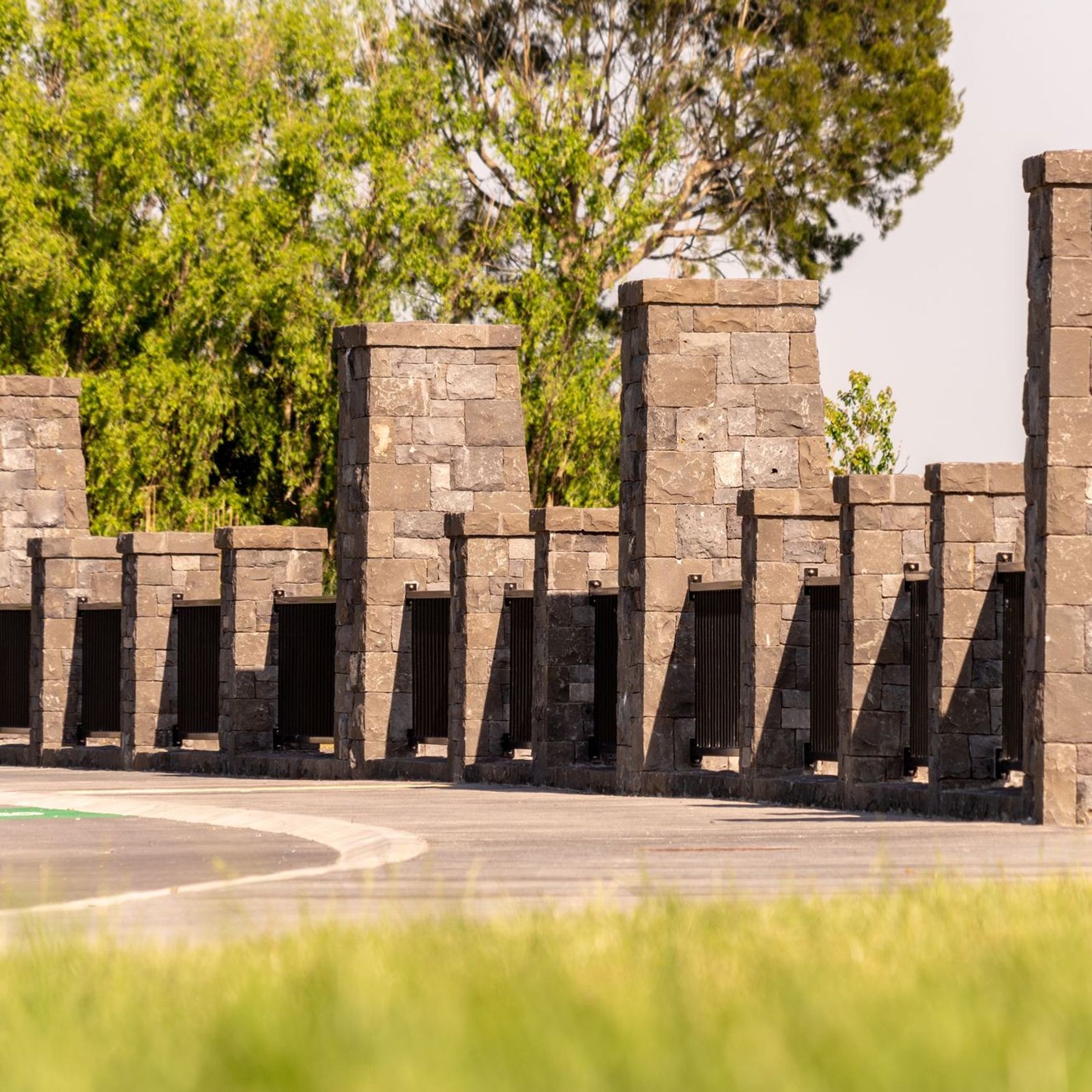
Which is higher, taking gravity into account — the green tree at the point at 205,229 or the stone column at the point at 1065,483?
the green tree at the point at 205,229

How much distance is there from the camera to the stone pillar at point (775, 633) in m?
22.1

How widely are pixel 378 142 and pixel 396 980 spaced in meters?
44.4

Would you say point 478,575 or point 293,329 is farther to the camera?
point 293,329

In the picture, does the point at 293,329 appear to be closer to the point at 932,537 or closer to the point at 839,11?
the point at 839,11

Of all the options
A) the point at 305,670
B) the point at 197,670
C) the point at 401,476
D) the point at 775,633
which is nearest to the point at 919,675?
the point at 775,633

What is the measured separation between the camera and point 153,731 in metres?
31.9

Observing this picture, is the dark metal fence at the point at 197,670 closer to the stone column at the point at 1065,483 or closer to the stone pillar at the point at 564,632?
the stone pillar at the point at 564,632

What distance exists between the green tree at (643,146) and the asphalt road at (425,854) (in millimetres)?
29555

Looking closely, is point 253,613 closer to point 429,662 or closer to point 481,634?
point 429,662

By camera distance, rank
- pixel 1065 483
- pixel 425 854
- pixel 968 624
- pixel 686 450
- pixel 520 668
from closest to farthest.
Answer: pixel 425 854
pixel 1065 483
pixel 968 624
pixel 686 450
pixel 520 668

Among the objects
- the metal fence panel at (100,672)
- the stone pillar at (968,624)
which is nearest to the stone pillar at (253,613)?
the metal fence panel at (100,672)

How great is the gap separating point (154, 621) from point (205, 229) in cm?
1800

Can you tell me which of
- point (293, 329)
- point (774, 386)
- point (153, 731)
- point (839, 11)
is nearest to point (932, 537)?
point (774, 386)

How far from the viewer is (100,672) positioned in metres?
33.6
